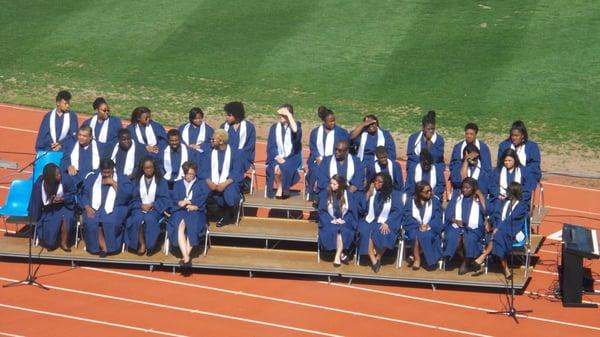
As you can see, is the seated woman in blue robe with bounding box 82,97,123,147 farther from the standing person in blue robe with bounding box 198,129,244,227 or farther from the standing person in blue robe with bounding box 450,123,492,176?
the standing person in blue robe with bounding box 450,123,492,176

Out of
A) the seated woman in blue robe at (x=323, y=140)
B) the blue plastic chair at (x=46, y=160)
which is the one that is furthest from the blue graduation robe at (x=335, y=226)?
the blue plastic chair at (x=46, y=160)

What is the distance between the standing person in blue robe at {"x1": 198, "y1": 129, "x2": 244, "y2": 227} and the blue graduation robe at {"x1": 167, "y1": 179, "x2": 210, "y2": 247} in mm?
264

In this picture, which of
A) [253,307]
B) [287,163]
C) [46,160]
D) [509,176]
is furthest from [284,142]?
[46,160]

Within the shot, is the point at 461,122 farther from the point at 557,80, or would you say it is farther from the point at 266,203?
the point at 266,203

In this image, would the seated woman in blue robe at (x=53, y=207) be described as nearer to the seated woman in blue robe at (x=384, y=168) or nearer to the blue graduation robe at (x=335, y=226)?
the blue graduation robe at (x=335, y=226)

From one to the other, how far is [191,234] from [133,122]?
2.51 m

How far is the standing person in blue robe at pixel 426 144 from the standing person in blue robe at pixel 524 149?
0.84 meters

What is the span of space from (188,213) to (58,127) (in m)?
3.23

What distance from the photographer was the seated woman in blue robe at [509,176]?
15789 mm

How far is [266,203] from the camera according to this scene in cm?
1636

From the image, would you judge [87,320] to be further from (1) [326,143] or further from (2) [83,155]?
(1) [326,143]

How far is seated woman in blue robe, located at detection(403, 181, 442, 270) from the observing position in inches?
599

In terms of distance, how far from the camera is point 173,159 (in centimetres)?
1655

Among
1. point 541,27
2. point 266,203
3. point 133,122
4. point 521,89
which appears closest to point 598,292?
point 266,203
